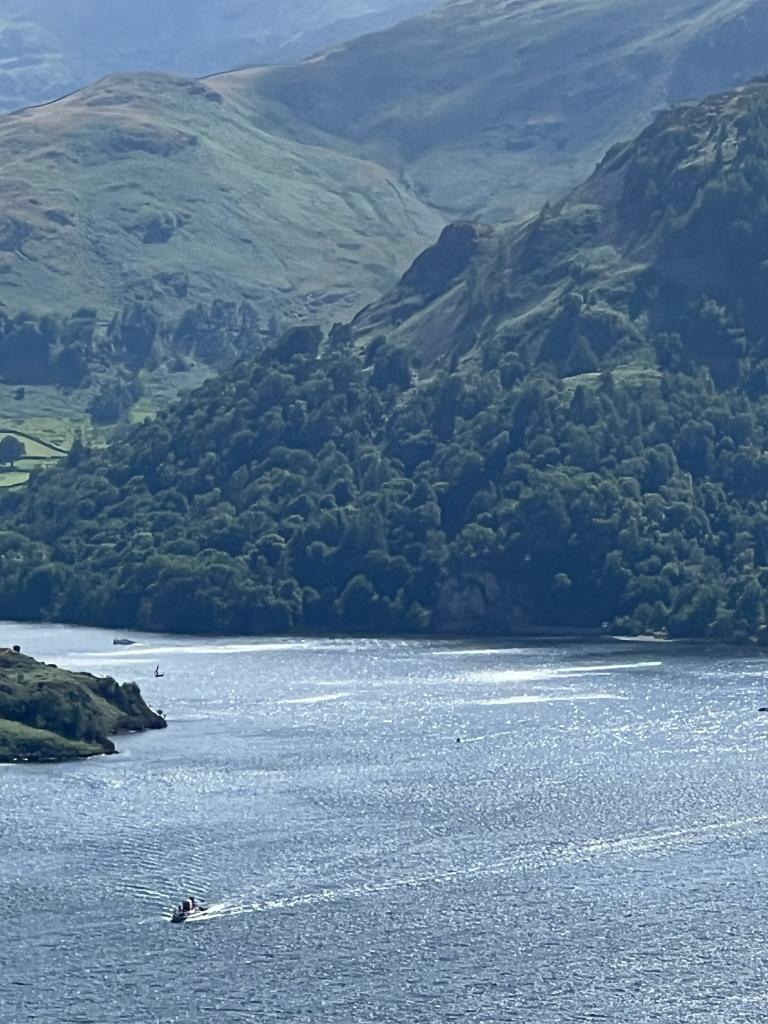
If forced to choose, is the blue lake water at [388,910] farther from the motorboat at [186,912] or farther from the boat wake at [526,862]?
the motorboat at [186,912]

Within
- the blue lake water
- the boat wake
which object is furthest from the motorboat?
the blue lake water

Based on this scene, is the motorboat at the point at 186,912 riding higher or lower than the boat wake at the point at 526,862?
lower

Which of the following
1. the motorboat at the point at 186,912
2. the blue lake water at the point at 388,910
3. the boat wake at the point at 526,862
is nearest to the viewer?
the blue lake water at the point at 388,910

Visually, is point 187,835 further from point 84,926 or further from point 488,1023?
point 488,1023

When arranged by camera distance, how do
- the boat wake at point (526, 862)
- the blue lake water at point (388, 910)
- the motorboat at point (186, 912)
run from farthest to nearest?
1. the boat wake at point (526, 862)
2. the motorboat at point (186, 912)
3. the blue lake water at point (388, 910)

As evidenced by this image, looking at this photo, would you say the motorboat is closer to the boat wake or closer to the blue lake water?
the boat wake

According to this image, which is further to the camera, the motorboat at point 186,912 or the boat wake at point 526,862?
the boat wake at point 526,862

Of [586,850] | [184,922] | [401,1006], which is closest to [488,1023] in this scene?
[401,1006]

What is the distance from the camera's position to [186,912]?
160 metres

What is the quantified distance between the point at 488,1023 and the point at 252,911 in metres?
28.6

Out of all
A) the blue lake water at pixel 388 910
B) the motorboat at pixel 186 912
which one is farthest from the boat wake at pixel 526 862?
the motorboat at pixel 186 912

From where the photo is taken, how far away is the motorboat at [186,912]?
15938cm

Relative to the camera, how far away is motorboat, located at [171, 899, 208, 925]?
15938cm

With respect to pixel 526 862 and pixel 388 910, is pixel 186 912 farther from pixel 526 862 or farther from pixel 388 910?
pixel 526 862
